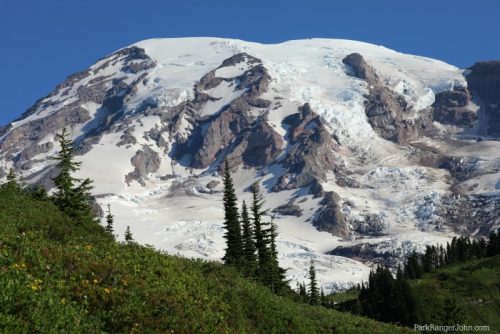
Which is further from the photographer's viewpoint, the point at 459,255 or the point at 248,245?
the point at 459,255

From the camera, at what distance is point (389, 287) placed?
8481 centimetres

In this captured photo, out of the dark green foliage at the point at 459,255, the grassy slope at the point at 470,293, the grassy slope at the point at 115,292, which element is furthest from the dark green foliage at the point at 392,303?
the dark green foliage at the point at 459,255

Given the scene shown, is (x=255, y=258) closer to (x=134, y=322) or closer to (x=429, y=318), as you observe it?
(x=429, y=318)

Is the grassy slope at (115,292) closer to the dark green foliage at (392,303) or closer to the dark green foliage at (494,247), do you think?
the dark green foliage at (392,303)

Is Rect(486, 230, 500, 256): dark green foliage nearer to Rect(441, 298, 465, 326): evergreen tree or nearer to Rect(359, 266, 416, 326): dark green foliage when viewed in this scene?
Rect(359, 266, 416, 326): dark green foliage

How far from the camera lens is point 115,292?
65.6 feet

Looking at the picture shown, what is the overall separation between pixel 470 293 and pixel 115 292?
80537mm

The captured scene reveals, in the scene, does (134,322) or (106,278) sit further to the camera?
(106,278)

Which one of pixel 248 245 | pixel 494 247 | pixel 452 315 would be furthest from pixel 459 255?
pixel 248 245

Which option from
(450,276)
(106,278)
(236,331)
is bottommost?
(236,331)

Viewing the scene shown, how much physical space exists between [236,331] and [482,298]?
74968 mm

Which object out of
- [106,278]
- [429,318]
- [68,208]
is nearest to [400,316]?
[429,318]

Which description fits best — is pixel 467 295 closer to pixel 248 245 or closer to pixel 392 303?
pixel 392 303

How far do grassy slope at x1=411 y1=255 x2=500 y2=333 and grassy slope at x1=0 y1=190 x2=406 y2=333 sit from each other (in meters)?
52.8
